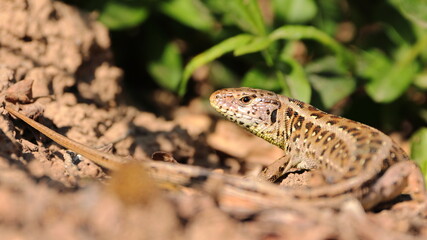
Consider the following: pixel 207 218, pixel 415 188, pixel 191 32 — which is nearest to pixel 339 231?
pixel 207 218

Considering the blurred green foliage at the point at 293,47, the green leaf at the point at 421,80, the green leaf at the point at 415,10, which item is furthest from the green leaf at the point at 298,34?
the green leaf at the point at 421,80

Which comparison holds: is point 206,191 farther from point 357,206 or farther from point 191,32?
point 191,32

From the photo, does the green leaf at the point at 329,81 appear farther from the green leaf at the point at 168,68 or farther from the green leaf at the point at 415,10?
the green leaf at the point at 168,68

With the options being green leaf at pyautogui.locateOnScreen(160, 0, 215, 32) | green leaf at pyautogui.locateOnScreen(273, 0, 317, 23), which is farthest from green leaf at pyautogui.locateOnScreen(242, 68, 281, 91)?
green leaf at pyautogui.locateOnScreen(160, 0, 215, 32)

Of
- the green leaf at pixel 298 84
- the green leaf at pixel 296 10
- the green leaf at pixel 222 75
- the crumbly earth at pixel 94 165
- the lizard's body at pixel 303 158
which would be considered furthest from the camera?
the green leaf at pixel 222 75

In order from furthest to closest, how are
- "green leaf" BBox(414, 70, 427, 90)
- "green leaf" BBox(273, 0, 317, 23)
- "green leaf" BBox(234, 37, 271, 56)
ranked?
"green leaf" BBox(414, 70, 427, 90)
"green leaf" BBox(273, 0, 317, 23)
"green leaf" BBox(234, 37, 271, 56)

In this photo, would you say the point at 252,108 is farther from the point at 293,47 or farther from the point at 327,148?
the point at 293,47

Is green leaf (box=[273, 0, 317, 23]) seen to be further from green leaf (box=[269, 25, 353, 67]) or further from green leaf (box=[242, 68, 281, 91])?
green leaf (box=[242, 68, 281, 91])
